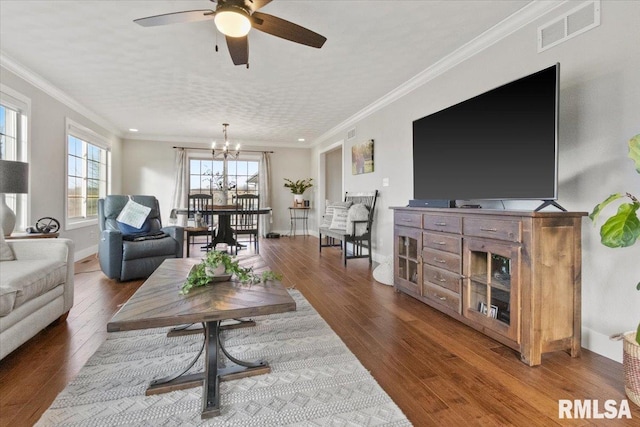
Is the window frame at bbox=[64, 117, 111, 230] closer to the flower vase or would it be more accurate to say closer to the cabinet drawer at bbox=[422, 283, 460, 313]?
the flower vase

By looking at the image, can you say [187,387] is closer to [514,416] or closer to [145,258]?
[514,416]

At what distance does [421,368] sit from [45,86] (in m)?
5.35

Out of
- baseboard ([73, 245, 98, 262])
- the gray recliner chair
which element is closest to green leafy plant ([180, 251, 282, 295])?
the gray recliner chair

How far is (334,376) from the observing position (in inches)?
67.6

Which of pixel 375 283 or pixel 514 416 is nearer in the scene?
pixel 514 416

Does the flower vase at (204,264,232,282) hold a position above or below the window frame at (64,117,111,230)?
below

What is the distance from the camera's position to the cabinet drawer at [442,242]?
2.44m

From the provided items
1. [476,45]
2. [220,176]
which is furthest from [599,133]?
[220,176]

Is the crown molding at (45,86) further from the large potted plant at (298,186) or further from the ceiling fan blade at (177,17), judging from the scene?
the large potted plant at (298,186)

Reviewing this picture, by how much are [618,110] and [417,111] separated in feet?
7.10

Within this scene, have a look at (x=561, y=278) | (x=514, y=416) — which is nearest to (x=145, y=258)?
(x=514, y=416)

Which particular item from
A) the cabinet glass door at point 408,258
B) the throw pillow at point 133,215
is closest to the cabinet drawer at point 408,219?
the cabinet glass door at point 408,258

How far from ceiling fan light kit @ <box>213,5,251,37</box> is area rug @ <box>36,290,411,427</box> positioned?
2.08m

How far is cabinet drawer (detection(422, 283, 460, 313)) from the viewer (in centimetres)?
244
